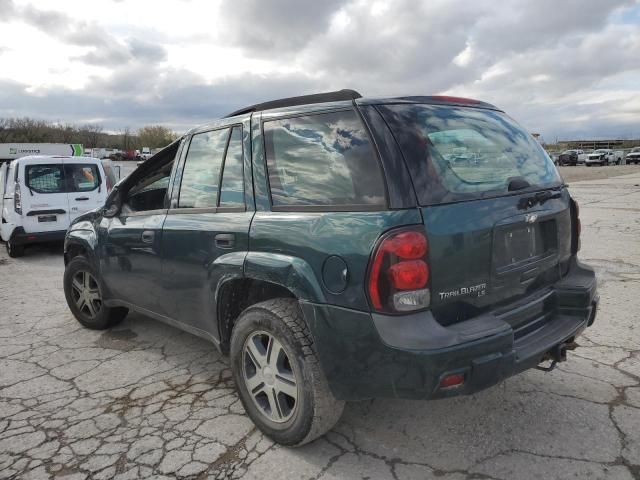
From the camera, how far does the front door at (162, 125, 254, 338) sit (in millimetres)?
2902

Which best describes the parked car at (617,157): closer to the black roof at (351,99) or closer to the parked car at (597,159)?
the parked car at (597,159)

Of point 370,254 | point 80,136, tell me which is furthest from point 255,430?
point 80,136

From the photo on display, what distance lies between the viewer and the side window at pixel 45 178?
8641 millimetres

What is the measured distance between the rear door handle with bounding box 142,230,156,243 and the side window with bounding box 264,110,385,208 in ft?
4.09

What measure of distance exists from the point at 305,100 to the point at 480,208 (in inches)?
46.8

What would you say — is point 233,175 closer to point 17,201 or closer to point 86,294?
point 86,294

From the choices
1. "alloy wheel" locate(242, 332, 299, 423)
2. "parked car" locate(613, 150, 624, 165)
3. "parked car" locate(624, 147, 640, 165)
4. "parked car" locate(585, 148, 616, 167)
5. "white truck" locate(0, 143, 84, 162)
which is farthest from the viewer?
"parked car" locate(613, 150, 624, 165)

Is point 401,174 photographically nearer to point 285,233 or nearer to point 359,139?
point 359,139

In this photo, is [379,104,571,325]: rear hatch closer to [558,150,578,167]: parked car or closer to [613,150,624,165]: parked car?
[558,150,578,167]: parked car

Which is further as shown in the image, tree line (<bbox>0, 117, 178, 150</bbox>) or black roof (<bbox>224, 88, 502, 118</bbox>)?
tree line (<bbox>0, 117, 178, 150</bbox>)

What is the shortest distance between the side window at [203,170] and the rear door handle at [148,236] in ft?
1.06

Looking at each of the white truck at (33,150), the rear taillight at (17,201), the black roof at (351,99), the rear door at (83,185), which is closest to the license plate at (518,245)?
the black roof at (351,99)

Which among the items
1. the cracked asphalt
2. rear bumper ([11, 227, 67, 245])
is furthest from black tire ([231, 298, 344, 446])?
rear bumper ([11, 227, 67, 245])

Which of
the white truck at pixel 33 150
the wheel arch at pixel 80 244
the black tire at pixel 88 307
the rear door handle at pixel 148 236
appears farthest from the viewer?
the white truck at pixel 33 150
